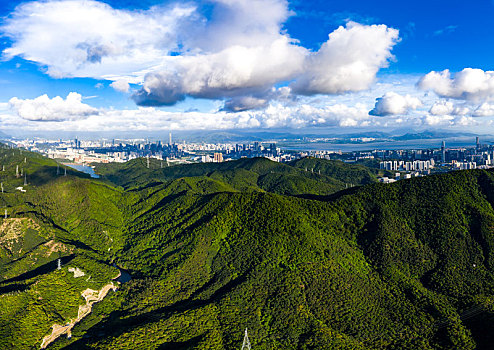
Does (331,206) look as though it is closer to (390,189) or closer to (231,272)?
(390,189)

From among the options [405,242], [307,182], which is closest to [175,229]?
[405,242]

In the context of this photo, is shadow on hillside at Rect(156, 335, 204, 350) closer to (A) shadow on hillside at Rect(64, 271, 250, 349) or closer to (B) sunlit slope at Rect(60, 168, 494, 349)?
(B) sunlit slope at Rect(60, 168, 494, 349)

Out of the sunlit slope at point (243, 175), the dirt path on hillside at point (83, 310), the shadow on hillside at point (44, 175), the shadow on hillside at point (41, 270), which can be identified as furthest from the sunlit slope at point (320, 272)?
the shadow on hillside at point (44, 175)

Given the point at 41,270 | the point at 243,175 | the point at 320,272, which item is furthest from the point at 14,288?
the point at 243,175

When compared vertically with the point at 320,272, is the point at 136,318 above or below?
below

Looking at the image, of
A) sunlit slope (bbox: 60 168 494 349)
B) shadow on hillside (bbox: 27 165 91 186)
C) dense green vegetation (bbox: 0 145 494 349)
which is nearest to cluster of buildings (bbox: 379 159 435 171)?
dense green vegetation (bbox: 0 145 494 349)

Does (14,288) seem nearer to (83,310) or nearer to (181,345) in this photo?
(83,310)

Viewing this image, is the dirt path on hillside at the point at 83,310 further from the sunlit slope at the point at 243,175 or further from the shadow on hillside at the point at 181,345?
the sunlit slope at the point at 243,175
